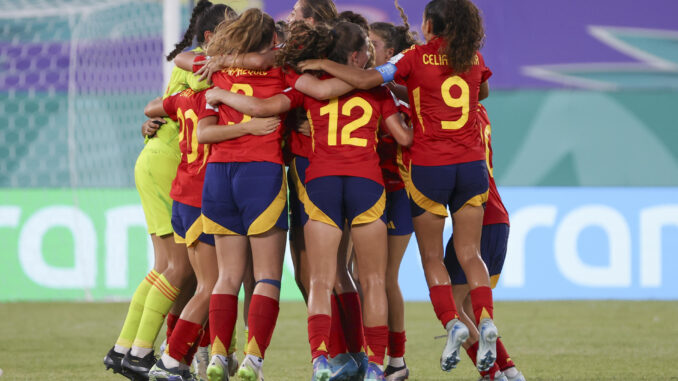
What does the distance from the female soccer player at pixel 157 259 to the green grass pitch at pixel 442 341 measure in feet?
1.48

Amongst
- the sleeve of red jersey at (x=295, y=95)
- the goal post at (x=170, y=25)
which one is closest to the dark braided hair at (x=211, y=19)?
the sleeve of red jersey at (x=295, y=95)

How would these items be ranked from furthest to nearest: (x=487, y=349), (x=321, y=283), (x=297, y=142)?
(x=297, y=142) < (x=321, y=283) < (x=487, y=349)

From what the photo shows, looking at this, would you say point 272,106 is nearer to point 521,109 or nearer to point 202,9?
point 202,9

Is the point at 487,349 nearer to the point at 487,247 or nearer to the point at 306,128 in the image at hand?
the point at 487,247

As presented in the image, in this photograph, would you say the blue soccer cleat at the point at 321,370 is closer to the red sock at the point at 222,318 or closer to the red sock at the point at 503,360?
the red sock at the point at 222,318

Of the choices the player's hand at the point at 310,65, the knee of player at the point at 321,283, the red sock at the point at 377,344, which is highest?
the player's hand at the point at 310,65

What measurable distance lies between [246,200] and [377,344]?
924 millimetres

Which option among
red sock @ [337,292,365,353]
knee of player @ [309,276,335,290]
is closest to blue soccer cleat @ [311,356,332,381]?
knee of player @ [309,276,335,290]

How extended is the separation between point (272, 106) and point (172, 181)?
3.46ft

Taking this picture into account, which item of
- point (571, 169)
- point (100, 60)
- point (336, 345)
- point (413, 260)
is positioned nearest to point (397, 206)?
point (336, 345)

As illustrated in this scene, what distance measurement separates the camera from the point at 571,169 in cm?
1240

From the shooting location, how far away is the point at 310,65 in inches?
178

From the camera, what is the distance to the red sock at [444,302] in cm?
454

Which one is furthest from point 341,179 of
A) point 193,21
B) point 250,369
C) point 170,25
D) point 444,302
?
point 170,25
